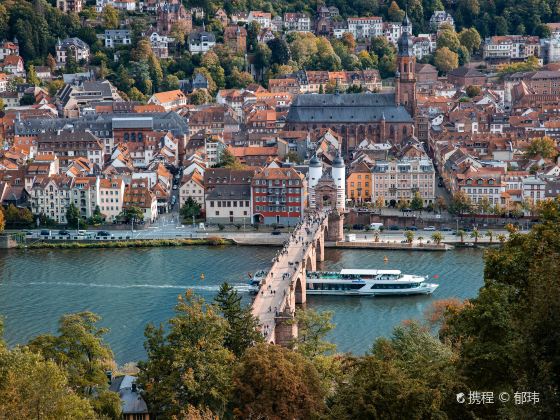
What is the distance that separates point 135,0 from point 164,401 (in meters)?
64.1

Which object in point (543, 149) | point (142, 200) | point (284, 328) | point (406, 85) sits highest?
point (406, 85)

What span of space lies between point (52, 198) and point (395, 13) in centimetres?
4364

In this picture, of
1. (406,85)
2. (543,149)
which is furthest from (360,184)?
(406,85)

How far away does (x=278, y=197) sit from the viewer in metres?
44.5

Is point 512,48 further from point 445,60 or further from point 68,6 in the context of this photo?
point 68,6

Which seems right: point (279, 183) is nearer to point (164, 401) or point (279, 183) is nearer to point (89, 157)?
point (89, 157)

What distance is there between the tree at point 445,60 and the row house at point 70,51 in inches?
901

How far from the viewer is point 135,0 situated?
264 feet

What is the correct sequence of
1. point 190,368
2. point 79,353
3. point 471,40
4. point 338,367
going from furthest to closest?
point 471,40 → point 79,353 → point 338,367 → point 190,368

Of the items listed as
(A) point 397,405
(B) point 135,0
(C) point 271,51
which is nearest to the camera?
(A) point 397,405

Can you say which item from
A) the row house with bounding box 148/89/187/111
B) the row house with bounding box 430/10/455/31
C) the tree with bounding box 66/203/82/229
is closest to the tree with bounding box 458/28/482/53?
the row house with bounding box 430/10/455/31

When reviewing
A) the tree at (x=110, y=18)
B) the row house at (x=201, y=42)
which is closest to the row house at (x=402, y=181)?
the row house at (x=201, y=42)

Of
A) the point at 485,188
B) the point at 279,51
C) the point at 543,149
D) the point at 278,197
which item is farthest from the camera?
the point at 279,51

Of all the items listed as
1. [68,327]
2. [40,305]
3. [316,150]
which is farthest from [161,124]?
[68,327]
